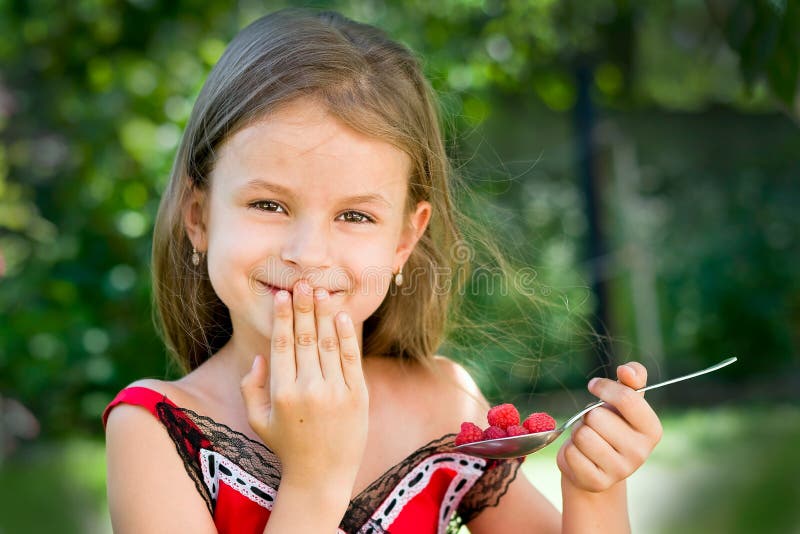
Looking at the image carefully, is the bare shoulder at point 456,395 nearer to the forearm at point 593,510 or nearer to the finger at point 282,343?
the forearm at point 593,510

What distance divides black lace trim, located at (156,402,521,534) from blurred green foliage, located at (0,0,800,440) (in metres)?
0.77

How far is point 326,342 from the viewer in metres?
1.31

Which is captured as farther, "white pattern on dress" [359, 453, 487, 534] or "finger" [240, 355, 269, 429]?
"white pattern on dress" [359, 453, 487, 534]

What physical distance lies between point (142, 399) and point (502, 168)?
2.66 meters

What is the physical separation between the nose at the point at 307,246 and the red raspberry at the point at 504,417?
0.34 m

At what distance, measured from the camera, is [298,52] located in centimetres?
146

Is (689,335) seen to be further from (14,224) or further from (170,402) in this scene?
(170,402)

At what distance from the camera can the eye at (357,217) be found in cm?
140

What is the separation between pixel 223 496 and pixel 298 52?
2.30 feet

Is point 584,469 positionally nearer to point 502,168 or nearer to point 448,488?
point 448,488

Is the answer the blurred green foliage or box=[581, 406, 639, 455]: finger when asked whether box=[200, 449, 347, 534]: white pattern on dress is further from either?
the blurred green foliage

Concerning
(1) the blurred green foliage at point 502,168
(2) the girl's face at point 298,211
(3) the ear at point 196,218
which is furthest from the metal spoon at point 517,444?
(1) the blurred green foliage at point 502,168

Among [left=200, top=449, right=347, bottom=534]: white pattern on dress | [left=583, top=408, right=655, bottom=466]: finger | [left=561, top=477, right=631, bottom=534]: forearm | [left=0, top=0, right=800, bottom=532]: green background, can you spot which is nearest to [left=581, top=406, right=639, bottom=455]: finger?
[left=583, top=408, right=655, bottom=466]: finger

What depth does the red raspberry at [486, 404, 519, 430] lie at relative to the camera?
54.8 inches
